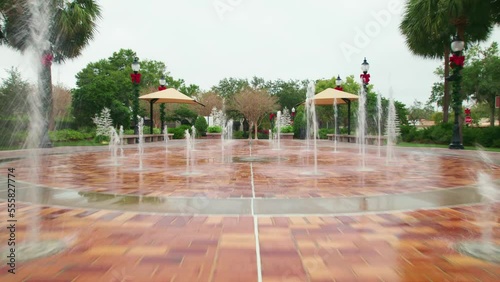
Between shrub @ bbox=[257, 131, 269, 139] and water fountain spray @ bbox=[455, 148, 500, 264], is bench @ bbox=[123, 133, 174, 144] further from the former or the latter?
water fountain spray @ bbox=[455, 148, 500, 264]

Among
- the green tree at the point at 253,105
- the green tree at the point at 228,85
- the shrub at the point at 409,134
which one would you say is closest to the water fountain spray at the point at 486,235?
the shrub at the point at 409,134

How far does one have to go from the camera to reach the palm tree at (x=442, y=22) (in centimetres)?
1353

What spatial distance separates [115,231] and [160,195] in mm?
1726

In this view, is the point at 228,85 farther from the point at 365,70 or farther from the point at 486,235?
the point at 486,235

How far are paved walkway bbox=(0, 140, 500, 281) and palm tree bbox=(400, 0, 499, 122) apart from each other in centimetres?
995

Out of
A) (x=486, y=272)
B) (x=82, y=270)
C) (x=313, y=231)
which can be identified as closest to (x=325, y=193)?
(x=313, y=231)

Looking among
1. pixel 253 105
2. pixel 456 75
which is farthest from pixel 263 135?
pixel 456 75

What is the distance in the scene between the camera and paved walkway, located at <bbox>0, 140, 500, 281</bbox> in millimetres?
2480

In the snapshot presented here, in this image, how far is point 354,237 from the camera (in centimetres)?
321

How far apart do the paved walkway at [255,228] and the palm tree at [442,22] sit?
9.95 meters

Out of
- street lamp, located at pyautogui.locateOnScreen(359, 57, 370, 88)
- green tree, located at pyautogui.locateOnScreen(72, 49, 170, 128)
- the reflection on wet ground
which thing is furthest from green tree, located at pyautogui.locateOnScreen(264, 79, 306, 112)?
the reflection on wet ground

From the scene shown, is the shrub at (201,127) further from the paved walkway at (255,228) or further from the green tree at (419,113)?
the green tree at (419,113)

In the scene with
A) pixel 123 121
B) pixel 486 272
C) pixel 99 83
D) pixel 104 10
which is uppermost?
pixel 104 10

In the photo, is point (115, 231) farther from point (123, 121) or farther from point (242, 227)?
point (123, 121)
